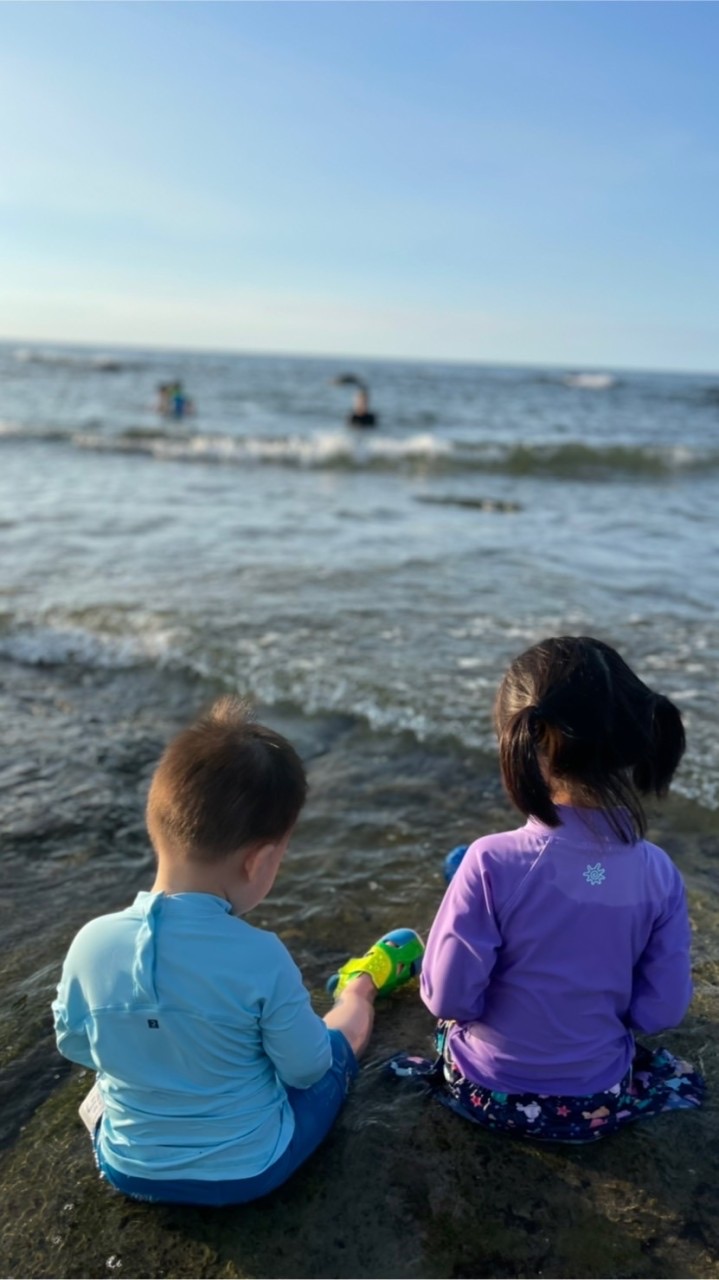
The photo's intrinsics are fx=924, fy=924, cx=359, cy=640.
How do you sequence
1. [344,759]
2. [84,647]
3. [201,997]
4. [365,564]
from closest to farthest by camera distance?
[201,997]
[344,759]
[84,647]
[365,564]

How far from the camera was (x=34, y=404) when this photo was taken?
27.5 meters

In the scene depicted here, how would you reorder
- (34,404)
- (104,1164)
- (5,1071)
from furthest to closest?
(34,404), (5,1071), (104,1164)

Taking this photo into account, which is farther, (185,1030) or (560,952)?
(560,952)

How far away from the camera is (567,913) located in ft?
6.79

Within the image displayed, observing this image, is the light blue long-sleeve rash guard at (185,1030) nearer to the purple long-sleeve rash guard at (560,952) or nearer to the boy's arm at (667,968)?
the purple long-sleeve rash guard at (560,952)

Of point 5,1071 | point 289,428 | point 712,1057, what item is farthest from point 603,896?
point 289,428

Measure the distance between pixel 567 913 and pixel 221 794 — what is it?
83cm

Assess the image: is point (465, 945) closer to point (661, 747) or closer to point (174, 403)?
point (661, 747)

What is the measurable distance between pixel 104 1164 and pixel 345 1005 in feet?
2.54

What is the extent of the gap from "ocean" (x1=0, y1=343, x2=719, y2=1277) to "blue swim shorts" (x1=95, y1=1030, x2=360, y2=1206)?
0.18 ft

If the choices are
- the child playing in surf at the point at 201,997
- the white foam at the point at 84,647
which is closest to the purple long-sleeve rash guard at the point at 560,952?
Answer: the child playing in surf at the point at 201,997

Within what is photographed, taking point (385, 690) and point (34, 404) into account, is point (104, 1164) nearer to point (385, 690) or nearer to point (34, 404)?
point (385, 690)

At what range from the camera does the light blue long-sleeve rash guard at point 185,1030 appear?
6.05 feet

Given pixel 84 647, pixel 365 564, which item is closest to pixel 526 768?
pixel 84 647
